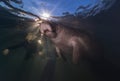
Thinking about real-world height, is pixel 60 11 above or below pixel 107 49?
above

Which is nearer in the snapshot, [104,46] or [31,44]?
[104,46]

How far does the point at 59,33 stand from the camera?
12.5 ft

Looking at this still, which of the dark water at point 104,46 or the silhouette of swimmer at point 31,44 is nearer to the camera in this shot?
the dark water at point 104,46

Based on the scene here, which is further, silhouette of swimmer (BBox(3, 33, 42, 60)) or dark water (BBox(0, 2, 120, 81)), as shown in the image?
silhouette of swimmer (BBox(3, 33, 42, 60))

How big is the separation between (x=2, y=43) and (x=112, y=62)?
350 cm

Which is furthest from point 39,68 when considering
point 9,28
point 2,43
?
point 9,28

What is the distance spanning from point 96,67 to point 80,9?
6.34ft

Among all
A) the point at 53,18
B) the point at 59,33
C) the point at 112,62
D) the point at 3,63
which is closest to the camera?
the point at 53,18

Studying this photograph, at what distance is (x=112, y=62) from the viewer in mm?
4324

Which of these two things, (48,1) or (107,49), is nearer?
(48,1)

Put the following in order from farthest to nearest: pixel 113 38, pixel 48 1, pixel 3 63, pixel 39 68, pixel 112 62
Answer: pixel 3 63 < pixel 39 68 < pixel 112 62 < pixel 113 38 < pixel 48 1

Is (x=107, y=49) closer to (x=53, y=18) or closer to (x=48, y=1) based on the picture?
(x=53, y=18)

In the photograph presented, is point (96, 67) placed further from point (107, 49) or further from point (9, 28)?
point (9, 28)

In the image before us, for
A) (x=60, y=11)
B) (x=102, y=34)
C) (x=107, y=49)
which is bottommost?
(x=107, y=49)
